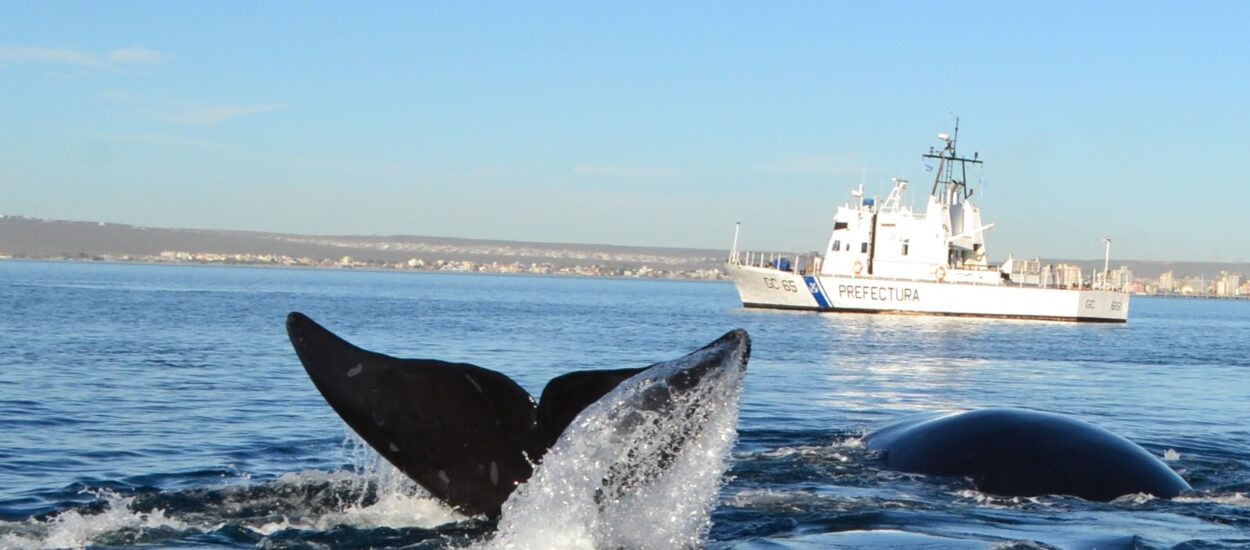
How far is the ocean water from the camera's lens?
757 cm

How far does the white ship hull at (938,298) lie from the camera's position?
69188mm

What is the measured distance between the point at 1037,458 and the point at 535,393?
1225 centimetres

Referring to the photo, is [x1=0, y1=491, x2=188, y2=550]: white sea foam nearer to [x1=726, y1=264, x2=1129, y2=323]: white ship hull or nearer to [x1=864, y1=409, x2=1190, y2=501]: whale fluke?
[x1=864, y1=409, x2=1190, y2=501]: whale fluke

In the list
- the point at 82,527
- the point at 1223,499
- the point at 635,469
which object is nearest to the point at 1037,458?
the point at 1223,499

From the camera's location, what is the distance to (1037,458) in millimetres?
8961

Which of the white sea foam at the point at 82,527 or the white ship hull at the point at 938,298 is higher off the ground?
the white ship hull at the point at 938,298

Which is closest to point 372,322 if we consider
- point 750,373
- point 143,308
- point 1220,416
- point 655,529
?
point 143,308

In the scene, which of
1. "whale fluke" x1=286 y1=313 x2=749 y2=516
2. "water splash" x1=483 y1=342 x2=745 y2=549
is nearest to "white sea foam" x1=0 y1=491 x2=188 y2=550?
"water splash" x1=483 y1=342 x2=745 y2=549

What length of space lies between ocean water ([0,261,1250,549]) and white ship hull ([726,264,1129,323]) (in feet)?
88.5

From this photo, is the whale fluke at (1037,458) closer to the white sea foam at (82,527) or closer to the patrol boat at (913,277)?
the white sea foam at (82,527)

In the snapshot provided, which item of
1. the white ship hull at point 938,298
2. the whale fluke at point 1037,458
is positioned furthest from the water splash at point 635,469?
the white ship hull at point 938,298

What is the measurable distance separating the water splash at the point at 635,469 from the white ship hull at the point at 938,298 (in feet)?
212

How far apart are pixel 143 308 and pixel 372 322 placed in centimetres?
1080

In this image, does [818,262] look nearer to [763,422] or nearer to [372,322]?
[372,322]
